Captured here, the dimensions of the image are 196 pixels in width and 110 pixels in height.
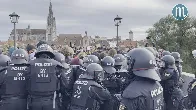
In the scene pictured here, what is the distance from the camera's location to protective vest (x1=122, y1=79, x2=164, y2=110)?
4.68m

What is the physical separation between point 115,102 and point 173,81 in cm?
193

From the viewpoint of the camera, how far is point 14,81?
25.7ft

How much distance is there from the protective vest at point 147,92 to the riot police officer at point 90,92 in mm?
2629

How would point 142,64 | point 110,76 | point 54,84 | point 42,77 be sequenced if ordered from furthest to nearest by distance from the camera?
point 110,76, point 54,84, point 42,77, point 142,64

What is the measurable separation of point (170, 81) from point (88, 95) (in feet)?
9.18

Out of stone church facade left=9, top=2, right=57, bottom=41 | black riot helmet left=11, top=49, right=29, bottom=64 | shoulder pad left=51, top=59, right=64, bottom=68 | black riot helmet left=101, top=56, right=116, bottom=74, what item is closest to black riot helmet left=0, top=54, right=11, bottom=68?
black riot helmet left=11, top=49, right=29, bottom=64

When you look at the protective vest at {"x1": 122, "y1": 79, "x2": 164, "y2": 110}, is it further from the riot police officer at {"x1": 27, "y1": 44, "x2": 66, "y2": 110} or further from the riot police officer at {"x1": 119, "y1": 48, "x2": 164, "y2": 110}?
the riot police officer at {"x1": 27, "y1": 44, "x2": 66, "y2": 110}

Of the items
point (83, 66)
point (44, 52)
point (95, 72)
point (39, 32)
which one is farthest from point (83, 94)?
point (39, 32)

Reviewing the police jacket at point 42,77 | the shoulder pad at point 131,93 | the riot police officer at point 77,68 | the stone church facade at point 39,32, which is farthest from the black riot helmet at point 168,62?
the stone church facade at point 39,32

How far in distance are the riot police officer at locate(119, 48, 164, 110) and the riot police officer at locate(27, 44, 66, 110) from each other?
2948 millimetres

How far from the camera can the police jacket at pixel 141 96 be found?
468 cm

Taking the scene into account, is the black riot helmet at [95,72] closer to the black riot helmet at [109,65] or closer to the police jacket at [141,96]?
the black riot helmet at [109,65]

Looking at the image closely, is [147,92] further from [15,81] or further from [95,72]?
[15,81]

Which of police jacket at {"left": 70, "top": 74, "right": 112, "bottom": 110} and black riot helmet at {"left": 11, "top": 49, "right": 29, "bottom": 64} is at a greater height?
black riot helmet at {"left": 11, "top": 49, "right": 29, "bottom": 64}
